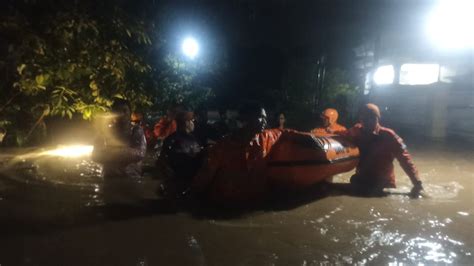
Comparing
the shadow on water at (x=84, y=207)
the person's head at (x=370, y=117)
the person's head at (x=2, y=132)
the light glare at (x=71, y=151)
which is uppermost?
the person's head at (x=370, y=117)

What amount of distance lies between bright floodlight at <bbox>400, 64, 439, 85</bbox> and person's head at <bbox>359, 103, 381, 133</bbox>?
371 inches

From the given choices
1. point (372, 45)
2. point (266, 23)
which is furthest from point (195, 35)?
point (372, 45)

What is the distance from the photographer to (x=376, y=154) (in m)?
6.53

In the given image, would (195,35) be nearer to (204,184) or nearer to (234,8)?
(234,8)

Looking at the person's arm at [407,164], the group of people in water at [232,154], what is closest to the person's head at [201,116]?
the group of people in water at [232,154]

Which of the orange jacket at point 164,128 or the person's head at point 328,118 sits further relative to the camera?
the orange jacket at point 164,128

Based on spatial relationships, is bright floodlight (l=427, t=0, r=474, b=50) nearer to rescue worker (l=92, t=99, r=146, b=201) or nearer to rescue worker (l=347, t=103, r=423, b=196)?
rescue worker (l=347, t=103, r=423, b=196)

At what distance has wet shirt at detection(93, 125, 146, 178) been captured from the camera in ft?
20.1

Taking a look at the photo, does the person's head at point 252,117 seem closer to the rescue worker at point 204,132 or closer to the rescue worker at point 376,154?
the rescue worker at point 376,154

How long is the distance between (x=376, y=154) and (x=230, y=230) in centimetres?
308

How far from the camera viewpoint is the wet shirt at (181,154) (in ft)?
21.3

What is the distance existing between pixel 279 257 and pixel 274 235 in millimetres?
652

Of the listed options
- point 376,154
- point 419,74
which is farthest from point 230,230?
point 419,74

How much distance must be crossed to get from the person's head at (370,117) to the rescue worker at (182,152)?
270 cm
